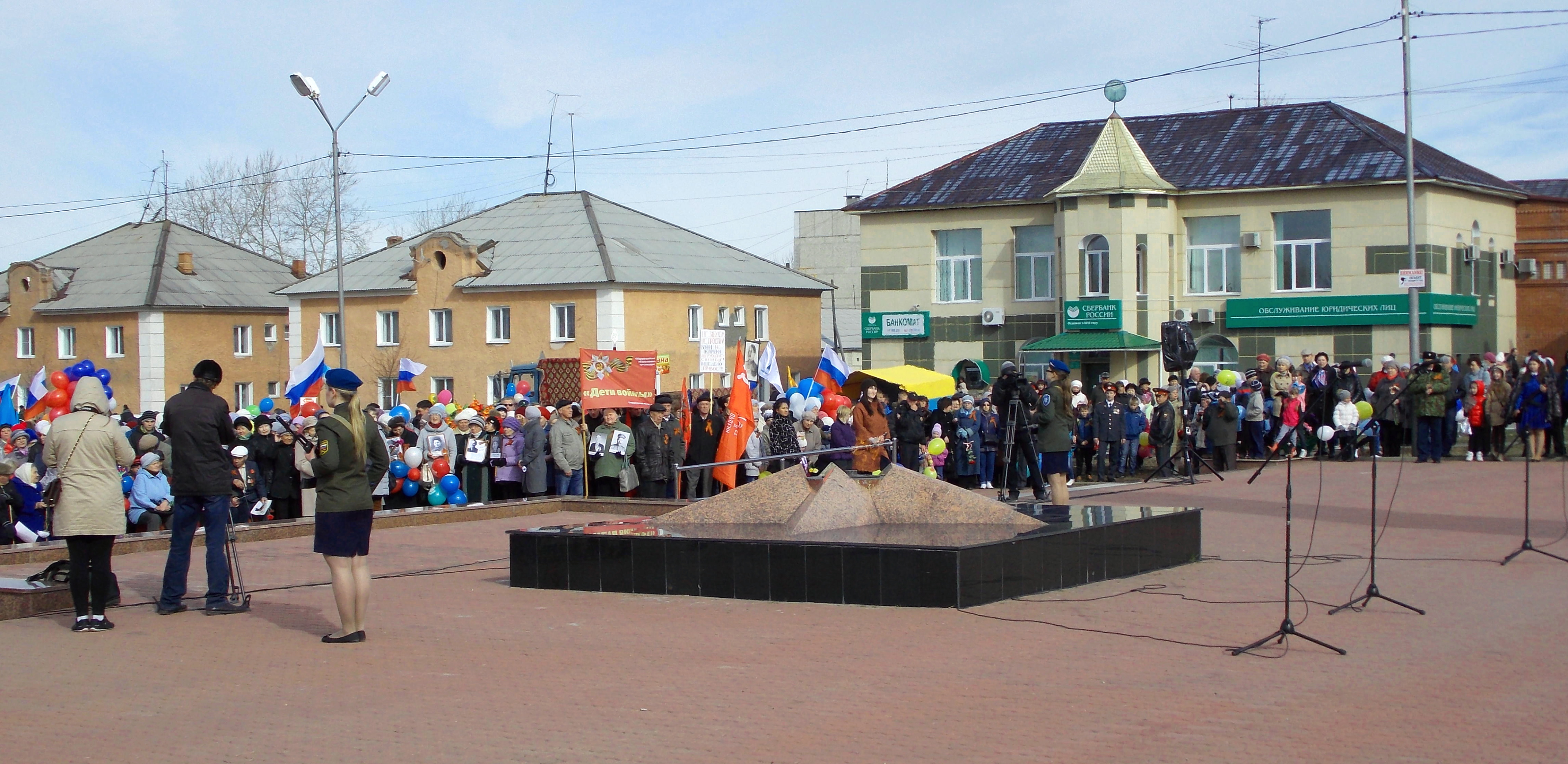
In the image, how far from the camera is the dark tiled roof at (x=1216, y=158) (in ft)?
110

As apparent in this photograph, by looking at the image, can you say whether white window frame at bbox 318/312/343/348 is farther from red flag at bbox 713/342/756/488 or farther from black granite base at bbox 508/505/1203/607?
black granite base at bbox 508/505/1203/607

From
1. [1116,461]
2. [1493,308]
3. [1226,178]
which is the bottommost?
[1116,461]

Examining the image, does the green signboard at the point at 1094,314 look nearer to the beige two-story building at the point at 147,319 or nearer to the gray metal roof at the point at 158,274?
the beige two-story building at the point at 147,319

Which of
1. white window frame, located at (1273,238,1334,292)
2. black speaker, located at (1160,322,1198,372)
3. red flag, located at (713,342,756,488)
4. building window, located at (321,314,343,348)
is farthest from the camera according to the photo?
building window, located at (321,314,343,348)

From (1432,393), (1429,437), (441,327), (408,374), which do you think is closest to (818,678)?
(1432,393)

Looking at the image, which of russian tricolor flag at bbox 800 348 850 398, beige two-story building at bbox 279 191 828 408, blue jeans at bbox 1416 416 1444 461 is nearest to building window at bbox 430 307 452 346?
beige two-story building at bbox 279 191 828 408

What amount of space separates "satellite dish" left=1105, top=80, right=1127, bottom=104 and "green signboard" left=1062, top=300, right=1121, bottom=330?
5.44 m

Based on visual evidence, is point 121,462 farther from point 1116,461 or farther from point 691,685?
point 1116,461

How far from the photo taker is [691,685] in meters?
7.65

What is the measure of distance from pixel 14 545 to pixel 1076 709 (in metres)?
11.0

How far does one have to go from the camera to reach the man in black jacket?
10086mm

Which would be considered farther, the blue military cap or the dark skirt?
the blue military cap

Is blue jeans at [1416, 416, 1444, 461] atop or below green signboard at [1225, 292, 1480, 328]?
below

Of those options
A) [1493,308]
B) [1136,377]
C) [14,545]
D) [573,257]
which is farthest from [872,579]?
[573,257]
